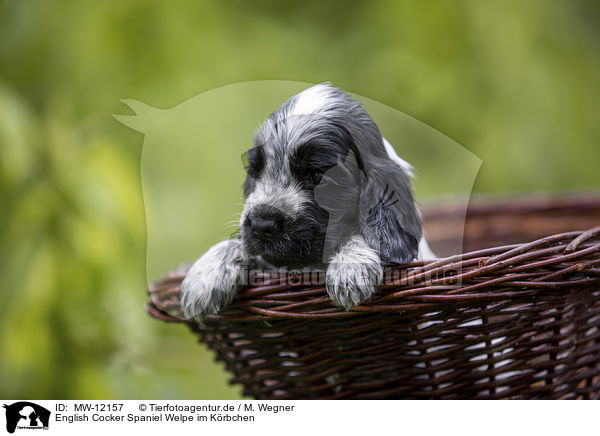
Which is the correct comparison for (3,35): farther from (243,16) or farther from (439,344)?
(439,344)

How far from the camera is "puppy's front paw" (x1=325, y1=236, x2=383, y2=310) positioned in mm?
1266

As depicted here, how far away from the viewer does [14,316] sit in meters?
2.29

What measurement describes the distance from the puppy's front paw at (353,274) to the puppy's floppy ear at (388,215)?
0.14 feet

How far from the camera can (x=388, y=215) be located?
4.90 ft

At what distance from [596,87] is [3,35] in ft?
9.73

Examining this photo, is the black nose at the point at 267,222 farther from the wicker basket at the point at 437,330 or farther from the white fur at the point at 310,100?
the white fur at the point at 310,100

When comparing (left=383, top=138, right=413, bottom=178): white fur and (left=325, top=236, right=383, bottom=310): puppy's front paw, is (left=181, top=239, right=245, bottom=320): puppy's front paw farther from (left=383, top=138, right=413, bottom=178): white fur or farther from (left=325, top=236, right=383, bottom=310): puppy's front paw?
(left=383, top=138, right=413, bottom=178): white fur

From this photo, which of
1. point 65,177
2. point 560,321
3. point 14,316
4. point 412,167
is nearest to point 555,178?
point 412,167
